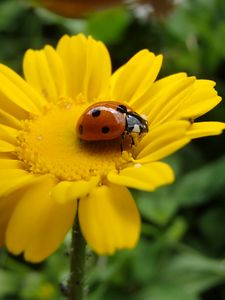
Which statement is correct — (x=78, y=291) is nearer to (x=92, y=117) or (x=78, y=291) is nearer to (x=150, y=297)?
(x=92, y=117)

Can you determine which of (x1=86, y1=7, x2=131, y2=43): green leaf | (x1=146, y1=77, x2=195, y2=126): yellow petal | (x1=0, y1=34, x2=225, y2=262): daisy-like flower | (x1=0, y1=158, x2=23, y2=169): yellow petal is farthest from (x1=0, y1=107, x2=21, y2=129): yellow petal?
(x1=86, y1=7, x2=131, y2=43): green leaf

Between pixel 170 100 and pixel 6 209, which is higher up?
pixel 170 100

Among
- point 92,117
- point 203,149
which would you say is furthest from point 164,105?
point 203,149

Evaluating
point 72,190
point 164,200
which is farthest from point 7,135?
point 164,200

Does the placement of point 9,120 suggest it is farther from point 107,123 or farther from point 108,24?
point 108,24

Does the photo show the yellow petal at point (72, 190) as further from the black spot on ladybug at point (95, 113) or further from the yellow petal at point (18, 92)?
the yellow petal at point (18, 92)

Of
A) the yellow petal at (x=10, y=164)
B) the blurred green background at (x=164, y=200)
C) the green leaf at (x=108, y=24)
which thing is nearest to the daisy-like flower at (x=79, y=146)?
the yellow petal at (x=10, y=164)
